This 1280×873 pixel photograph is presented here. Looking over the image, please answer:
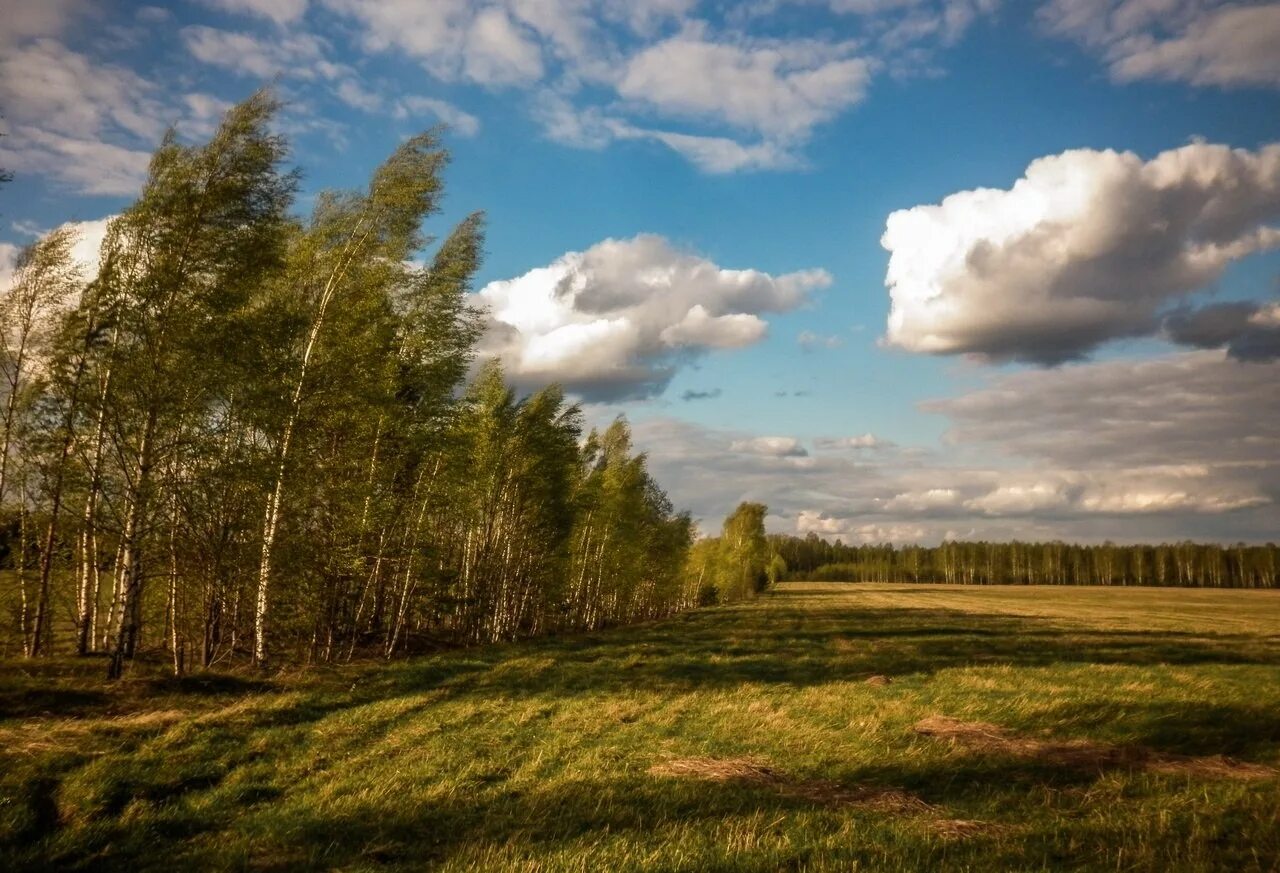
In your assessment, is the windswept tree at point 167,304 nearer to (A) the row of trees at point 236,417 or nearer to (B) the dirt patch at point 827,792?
(A) the row of trees at point 236,417

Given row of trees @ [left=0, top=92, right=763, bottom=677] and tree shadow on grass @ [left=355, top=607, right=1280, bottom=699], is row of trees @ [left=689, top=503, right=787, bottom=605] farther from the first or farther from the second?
row of trees @ [left=0, top=92, right=763, bottom=677]

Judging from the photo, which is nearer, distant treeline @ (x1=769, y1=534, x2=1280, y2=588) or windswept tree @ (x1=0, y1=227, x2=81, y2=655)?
windswept tree @ (x1=0, y1=227, x2=81, y2=655)

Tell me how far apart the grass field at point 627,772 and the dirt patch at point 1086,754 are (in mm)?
64

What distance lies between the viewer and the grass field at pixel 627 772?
22.5 feet

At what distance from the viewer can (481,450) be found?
95.6ft

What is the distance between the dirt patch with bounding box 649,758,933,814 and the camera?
848 cm

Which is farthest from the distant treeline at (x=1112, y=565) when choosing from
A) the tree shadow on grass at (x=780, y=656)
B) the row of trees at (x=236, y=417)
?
the row of trees at (x=236, y=417)

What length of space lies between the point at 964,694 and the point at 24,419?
22.7m

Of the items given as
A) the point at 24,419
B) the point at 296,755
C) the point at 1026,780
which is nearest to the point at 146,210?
A: the point at 24,419

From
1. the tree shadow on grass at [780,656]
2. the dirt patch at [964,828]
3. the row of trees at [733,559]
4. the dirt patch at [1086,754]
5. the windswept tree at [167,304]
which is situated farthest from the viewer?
the row of trees at [733,559]

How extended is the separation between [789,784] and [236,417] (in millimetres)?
13468

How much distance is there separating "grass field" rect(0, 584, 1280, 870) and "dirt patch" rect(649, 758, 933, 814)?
0.05 m

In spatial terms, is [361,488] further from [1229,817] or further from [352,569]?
[1229,817]

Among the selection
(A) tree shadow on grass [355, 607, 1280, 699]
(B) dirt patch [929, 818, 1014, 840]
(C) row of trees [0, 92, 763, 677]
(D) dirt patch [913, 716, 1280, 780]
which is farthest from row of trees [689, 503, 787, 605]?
(B) dirt patch [929, 818, 1014, 840]
